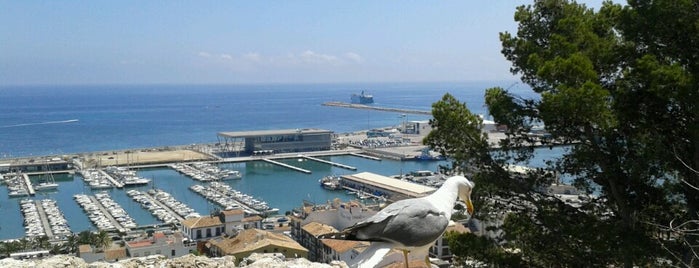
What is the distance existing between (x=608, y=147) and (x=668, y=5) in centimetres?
127

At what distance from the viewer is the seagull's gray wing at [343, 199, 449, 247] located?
2998 mm

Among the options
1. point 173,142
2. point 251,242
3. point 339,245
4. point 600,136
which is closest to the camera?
point 600,136

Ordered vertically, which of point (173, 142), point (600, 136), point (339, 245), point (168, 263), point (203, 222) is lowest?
point (173, 142)

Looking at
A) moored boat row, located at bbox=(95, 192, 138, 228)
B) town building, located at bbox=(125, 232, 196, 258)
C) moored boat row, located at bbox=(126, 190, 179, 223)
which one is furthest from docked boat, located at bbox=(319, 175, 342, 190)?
town building, located at bbox=(125, 232, 196, 258)

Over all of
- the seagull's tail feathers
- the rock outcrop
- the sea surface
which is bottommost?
the sea surface

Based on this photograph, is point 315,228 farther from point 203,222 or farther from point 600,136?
point 600,136

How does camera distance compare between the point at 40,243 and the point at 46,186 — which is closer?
the point at 40,243

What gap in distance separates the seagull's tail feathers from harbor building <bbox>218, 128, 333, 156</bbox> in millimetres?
42441

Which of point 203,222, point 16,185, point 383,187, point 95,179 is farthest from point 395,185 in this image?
point 16,185

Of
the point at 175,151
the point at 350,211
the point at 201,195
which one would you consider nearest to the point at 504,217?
the point at 350,211

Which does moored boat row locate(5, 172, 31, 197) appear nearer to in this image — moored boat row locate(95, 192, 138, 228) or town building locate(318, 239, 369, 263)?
moored boat row locate(95, 192, 138, 228)

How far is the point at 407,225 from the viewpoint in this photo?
2996 mm

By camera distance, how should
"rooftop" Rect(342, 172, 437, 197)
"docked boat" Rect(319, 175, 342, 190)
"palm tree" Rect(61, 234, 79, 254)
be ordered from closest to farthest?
"palm tree" Rect(61, 234, 79, 254) → "rooftop" Rect(342, 172, 437, 197) → "docked boat" Rect(319, 175, 342, 190)

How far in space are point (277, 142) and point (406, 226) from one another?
44.0 m
